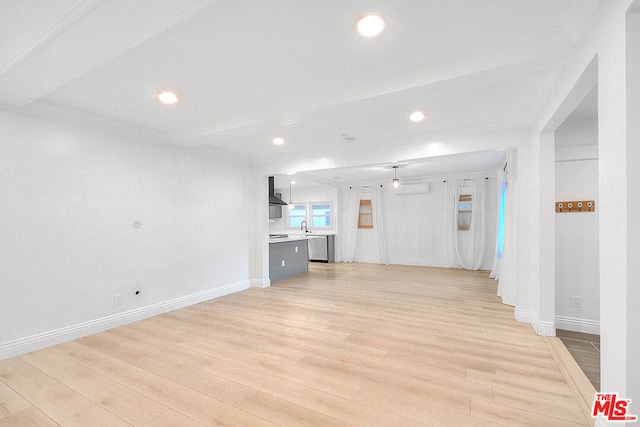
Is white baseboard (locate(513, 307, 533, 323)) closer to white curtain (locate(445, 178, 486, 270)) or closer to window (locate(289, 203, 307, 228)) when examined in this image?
white curtain (locate(445, 178, 486, 270))

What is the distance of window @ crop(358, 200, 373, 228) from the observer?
863 centimetres

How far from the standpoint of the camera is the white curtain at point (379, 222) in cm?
824

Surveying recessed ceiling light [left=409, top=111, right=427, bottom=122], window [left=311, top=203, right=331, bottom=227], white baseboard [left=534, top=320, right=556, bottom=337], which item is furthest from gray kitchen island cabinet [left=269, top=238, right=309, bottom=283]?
white baseboard [left=534, top=320, right=556, bottom=337]

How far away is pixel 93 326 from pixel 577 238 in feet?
17.9

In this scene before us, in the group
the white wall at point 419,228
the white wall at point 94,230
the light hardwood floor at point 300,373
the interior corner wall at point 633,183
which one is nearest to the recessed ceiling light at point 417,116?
the interior corner wall at point 633,183

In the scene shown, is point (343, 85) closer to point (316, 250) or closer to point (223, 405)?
point (223, 405)

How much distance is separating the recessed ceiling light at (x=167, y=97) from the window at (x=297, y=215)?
675cm

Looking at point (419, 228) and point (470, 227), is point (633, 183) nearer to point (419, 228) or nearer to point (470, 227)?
point (470, 227)

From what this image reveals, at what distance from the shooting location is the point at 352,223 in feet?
28.6

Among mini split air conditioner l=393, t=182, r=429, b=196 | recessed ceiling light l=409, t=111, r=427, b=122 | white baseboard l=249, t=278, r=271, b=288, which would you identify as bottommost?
white baseboard l=249, t=278, r=271, b=288

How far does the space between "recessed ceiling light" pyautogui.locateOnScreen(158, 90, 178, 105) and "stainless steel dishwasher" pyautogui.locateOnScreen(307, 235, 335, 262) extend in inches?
239

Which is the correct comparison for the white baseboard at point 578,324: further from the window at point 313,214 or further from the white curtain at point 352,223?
the window at point 313,214

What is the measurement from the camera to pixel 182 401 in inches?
78.3

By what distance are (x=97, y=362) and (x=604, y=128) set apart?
3922 millimetres
